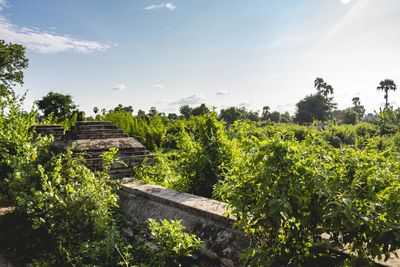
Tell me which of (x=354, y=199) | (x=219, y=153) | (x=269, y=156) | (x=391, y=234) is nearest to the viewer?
(x=391, y=234)

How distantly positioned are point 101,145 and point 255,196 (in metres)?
3.60

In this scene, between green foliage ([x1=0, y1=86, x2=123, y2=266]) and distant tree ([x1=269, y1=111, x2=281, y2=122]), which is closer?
green foliage ([x1=0, y1=86, x2=123, y2=266])

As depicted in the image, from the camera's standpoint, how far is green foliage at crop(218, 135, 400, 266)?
1.80 metres

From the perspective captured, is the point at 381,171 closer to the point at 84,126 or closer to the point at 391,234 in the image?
the point at 391,234

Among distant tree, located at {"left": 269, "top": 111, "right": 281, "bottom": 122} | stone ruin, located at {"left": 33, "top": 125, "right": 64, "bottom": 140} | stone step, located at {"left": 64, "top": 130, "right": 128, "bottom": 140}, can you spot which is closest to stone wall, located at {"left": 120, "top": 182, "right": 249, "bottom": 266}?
stone step, located at {"left": 64, "top": 130, "right": 128, "bottom": 140}

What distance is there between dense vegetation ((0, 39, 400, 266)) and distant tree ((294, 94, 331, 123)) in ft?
216

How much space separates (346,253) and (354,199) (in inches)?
20.4

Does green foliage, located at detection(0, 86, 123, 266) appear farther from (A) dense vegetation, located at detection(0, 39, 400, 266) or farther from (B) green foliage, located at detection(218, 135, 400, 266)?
(B) green foliage, located at detection(218, 135, 400, 266)

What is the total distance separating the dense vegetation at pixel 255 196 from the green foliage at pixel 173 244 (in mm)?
10

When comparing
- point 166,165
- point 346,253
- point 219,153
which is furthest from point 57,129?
point 346,253

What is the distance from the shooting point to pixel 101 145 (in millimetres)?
5059

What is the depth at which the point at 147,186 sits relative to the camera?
437 cm

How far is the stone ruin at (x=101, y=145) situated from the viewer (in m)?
4.85

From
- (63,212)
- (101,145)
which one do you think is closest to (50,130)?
(101,145)
